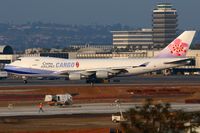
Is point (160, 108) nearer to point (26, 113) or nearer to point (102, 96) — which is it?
point (26, 113)

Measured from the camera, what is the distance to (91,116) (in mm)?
60781

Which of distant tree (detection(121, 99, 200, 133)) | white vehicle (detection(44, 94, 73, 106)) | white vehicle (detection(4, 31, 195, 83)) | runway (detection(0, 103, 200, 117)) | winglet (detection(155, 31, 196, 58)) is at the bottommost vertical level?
runway (detection(0, 103, 200, 117))

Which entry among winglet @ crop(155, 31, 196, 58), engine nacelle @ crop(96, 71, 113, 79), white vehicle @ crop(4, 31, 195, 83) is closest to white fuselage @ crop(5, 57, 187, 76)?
white vehicle @ crop(4, 31, 195, 83)

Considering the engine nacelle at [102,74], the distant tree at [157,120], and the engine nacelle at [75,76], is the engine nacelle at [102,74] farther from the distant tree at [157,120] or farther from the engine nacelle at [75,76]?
the distant tree at [157,120]

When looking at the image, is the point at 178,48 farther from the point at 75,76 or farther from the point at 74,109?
the point at 74,109

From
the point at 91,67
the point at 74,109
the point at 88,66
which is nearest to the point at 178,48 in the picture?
the point at 91,67

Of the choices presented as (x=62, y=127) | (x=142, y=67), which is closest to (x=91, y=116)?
(x=62, y=127)

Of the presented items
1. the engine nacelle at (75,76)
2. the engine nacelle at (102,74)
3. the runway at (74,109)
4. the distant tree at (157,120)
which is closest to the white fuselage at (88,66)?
the engine nacelle at (102,74)

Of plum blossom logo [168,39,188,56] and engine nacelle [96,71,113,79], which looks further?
plum blossom logo [168,39,188,56]

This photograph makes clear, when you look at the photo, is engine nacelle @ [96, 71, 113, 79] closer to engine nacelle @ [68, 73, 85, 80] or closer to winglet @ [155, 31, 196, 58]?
engine nacelle @ [68, 73, 85, 80]

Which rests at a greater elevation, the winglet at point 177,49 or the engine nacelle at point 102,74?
the winglet at point 177,49

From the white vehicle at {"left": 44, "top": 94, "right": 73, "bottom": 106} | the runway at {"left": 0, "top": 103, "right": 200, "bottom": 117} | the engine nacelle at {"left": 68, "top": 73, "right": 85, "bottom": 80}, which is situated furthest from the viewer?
the engine nacelle at {"left": 68, "top": 73, "right": 85, "bottom": 80}

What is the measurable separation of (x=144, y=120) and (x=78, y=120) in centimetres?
2568

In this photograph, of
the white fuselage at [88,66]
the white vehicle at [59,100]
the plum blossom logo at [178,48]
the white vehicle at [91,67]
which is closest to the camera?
the white vehicle at [59,100]
